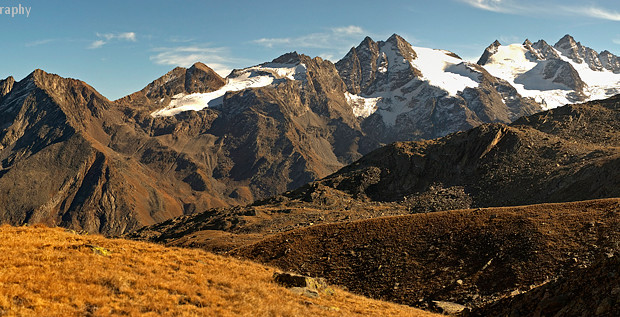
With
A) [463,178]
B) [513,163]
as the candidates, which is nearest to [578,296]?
[513,163]

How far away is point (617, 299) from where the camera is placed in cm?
1819

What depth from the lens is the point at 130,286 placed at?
21750 mm

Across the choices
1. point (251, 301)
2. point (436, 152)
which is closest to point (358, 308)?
point (251, 301)

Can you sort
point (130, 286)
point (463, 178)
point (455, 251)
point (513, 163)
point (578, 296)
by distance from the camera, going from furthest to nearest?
point (463, 178) → point (513, 163) → point (455, 251) → point (130, 286) → point (578, 296)

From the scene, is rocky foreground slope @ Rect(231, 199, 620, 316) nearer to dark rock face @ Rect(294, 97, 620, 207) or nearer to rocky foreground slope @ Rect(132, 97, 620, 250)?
rocky foreground slope @ Rect(132, 97, 620, 250)

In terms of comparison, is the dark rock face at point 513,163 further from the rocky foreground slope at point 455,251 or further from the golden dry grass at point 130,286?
the golden dry grass at point 130,286

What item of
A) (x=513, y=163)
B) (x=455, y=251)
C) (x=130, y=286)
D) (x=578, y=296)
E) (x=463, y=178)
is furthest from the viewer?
Answer: (x=463, y=178)

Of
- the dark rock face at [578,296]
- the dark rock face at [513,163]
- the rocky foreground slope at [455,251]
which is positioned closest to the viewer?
the dark rock face at [578,296]

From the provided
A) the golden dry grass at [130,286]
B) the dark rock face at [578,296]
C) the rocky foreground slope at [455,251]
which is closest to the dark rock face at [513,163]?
the rocky foreground slope at [455,251]

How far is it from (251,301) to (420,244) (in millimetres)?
24670

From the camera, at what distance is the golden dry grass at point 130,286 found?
1900 centimetres

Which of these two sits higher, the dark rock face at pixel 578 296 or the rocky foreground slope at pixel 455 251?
the dark rock face at pixel 578 296

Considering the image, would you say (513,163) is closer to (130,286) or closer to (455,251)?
(455,251)

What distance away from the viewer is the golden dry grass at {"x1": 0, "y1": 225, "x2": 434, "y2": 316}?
1900 centimetres
